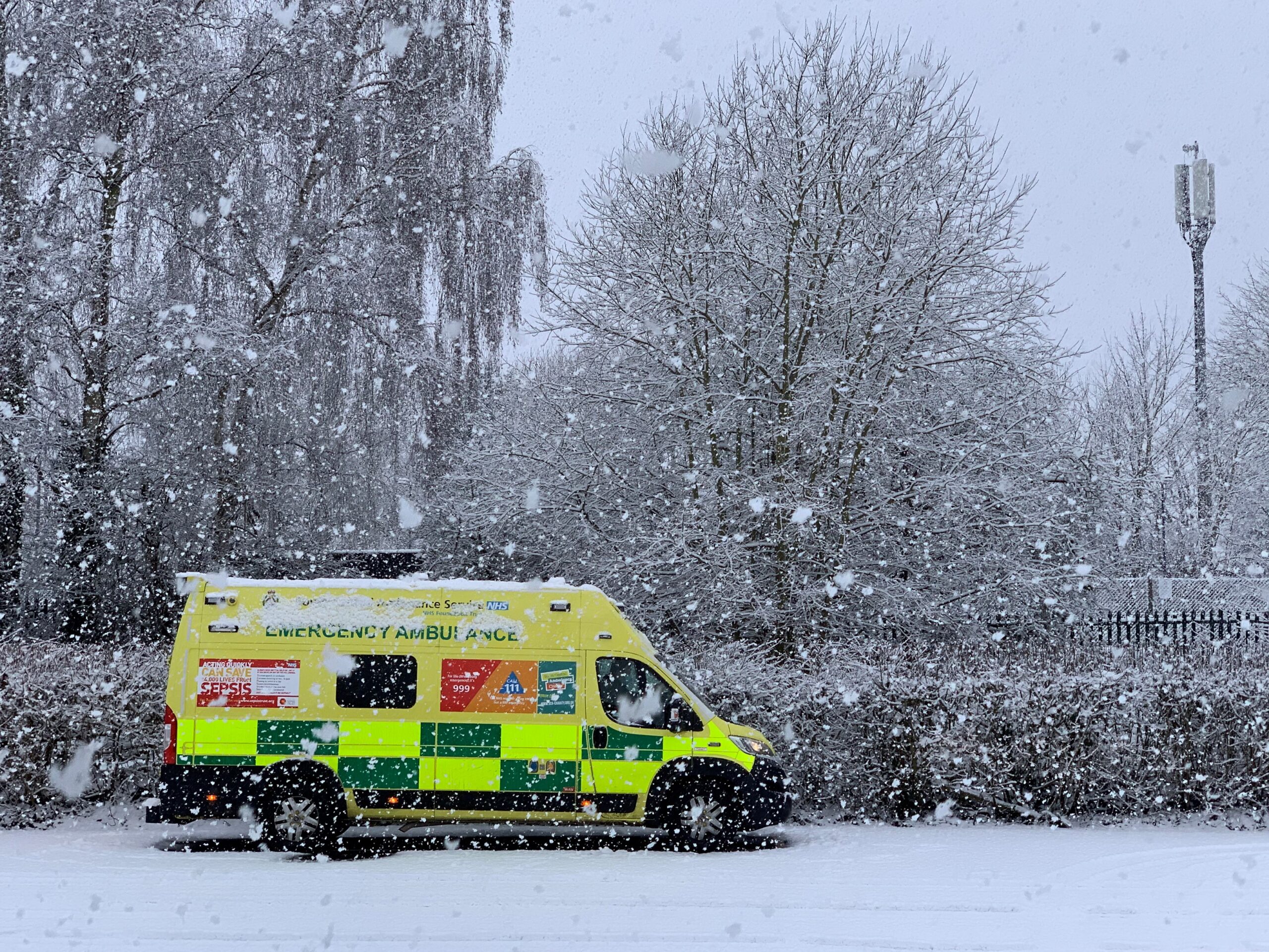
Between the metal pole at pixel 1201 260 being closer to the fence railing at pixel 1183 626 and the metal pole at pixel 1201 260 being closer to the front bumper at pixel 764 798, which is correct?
the fence railing at pixel 1183 626

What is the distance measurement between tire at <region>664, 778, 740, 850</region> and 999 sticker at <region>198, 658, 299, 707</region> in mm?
3010

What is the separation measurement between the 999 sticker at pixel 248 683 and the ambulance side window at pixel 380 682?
1.19 feet

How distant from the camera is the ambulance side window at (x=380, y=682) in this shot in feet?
30.6

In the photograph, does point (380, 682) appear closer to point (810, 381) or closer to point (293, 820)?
point (293, 820)

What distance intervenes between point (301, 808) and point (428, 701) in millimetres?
1209

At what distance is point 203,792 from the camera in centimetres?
901

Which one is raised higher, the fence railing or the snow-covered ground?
the fence railing

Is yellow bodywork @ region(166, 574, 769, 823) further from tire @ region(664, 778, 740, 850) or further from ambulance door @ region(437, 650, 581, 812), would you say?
tire @ region(664, 778, 740, 850)

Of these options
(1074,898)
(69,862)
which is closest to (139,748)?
(69,862)

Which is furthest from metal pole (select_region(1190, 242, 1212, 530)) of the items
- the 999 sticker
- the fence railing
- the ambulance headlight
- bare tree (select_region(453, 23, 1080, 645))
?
the 999 sticker

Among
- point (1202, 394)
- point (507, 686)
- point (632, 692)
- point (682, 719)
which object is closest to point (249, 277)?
point (507, 686)

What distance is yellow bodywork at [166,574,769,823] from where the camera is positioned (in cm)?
920

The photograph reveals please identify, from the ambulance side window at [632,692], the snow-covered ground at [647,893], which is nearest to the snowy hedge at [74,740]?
the snow-covered ground at [647,893]

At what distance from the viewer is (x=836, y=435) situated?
14.7 metres
